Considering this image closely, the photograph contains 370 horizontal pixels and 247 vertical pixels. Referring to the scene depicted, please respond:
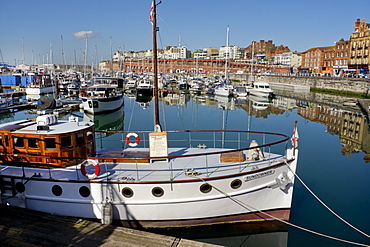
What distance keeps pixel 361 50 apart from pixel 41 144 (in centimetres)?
8786

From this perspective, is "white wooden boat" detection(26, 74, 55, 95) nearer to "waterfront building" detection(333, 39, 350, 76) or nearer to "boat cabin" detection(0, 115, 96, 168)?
"boat cabin" detection(0, 115, 96, 168)

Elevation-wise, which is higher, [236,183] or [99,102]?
[99,102]

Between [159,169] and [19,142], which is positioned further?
[159,169]

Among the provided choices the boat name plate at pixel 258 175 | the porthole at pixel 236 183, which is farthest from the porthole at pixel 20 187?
the boat name plate at pixel 258 175

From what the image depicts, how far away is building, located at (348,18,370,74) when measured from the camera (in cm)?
7450

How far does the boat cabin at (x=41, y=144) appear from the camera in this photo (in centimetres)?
1042

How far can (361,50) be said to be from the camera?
76.9 m

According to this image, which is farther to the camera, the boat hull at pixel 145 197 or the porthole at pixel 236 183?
the porthole at pixel 236 183

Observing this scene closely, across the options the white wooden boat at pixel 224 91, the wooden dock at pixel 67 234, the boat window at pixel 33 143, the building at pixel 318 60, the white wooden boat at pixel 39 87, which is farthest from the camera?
the building at pixel 318 60

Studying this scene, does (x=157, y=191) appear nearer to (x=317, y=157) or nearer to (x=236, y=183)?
(x=236, y=183)

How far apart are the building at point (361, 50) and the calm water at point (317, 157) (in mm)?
39477

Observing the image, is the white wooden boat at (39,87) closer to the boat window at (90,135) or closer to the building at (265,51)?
the boat window at (90,135)

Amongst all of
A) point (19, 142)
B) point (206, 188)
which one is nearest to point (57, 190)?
point (19, 142)

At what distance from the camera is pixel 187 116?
37.6m
